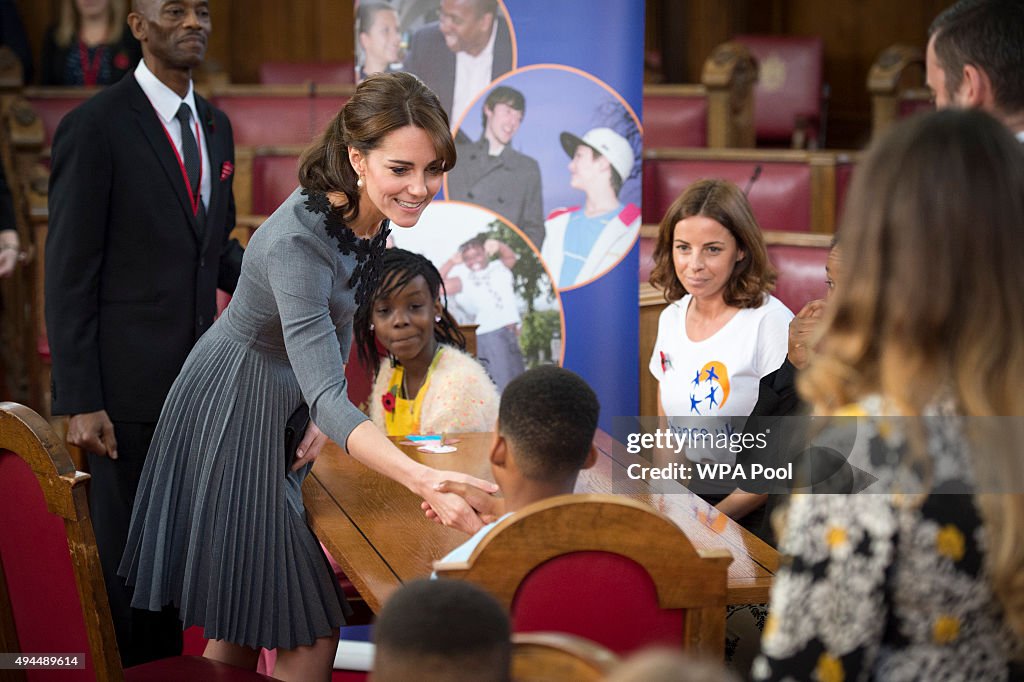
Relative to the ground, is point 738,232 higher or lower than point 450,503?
higher

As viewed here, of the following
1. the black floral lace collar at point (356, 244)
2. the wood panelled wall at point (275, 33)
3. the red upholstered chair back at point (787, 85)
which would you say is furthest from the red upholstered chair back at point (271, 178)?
the red upholstered chair back at point (787, 85)

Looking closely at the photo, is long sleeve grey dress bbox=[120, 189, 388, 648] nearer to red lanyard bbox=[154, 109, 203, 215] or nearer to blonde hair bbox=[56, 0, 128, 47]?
red lanyard bbox=[154, 109, 203, 215]

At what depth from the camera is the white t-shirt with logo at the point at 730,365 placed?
2588mm

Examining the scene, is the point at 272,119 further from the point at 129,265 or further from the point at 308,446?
the point at 308,446

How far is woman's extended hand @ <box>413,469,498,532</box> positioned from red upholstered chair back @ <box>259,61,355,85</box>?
18.5 feet

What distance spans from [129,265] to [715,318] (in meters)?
1.34

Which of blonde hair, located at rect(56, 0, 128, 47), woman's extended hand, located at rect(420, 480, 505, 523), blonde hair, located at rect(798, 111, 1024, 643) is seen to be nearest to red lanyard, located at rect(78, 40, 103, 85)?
blonde hair, located at rect(56, 0, 128, 47)

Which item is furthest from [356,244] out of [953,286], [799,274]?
[799,274]

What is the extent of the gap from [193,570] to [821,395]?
4.25 feet

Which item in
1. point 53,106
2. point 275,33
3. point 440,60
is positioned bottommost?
point 440,60

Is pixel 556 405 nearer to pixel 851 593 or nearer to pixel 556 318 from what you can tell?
pixel 851 593

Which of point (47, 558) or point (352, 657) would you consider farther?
point (352, 657)

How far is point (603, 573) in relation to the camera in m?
1.42

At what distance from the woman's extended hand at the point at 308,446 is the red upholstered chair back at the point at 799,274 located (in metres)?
2.24
